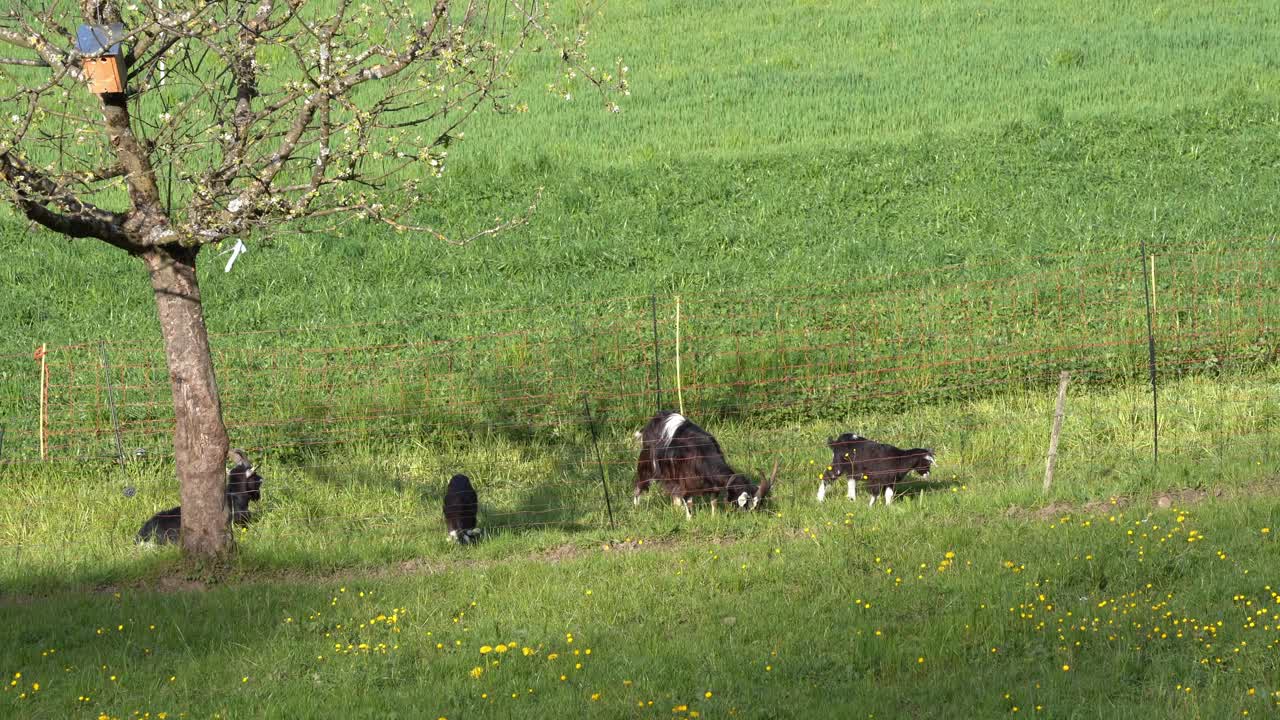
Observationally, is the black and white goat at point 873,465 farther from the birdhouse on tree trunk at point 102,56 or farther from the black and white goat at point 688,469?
the birdhouse on tree trunk at point 102,56

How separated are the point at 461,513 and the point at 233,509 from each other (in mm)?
2577

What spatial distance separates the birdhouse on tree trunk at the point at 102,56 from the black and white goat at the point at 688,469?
5.76m

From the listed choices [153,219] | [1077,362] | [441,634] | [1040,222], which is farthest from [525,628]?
[1040,222]

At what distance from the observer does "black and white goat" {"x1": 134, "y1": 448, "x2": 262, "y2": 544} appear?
12.3 m

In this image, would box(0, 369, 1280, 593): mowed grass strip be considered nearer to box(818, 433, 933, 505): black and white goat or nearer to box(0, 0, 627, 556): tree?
box(818, 433, 933, 505): black and white goat

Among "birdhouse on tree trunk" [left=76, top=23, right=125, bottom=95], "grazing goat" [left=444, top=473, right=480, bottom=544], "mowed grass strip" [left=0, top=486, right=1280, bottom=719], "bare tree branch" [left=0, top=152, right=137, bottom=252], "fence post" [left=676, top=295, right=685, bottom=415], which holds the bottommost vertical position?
"mowed grass strip" [left=0, top=486, right=1280, bottom=719]

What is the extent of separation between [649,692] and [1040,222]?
643 inches

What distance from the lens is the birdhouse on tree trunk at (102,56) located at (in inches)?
396

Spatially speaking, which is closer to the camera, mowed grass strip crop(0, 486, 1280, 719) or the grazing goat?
mowed grass strip crop(0, 486, 1280, 719)

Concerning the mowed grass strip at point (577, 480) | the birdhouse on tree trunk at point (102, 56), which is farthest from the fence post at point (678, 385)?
the birdhouse on tree trunk at point (102, 56)

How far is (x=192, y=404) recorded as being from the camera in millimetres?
11188

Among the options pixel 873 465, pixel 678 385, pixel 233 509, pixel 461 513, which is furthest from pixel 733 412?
pixel 233 509

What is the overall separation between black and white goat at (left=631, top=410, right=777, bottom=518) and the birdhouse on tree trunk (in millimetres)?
5761

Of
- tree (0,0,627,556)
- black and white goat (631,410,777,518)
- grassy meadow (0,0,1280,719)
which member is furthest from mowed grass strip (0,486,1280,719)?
tree (0,0,627,556)
